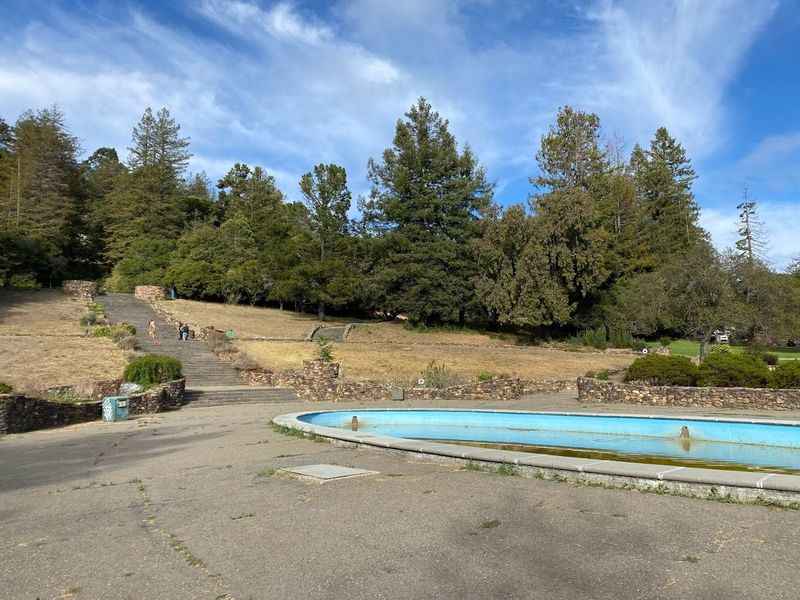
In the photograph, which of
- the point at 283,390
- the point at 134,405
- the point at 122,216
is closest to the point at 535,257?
the point at 283,390

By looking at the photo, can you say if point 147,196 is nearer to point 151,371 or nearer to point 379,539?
point 151,371

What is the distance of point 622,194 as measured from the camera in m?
55.3

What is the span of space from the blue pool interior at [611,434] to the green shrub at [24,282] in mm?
40184

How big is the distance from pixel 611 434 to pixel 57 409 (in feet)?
45.0

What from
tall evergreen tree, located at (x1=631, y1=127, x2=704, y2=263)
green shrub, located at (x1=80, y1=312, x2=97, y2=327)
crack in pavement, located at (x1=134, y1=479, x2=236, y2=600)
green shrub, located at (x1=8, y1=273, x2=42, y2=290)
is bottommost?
crack in pavement, located at (x1=134, y1=479, x2=236, y2=600)

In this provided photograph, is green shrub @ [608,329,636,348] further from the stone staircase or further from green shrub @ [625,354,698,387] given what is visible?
the stone staircase

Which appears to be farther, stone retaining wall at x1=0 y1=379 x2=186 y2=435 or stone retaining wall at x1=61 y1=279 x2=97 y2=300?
stone retaining wall at x1=61 y1=279 x2=97 y2=300

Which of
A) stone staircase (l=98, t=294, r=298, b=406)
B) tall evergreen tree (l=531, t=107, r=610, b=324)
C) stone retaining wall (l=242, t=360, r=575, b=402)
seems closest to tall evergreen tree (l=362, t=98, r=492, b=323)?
tall evergreen tree (l=531, t=107, r=610, b=324)

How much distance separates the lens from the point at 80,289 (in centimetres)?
4606

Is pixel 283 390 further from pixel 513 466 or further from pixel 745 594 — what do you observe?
pixel 745 594

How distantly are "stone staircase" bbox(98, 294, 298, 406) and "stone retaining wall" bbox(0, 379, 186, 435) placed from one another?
1853 mm

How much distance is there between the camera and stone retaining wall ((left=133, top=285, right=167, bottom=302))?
160 feet

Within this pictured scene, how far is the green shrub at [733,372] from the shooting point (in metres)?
18.5

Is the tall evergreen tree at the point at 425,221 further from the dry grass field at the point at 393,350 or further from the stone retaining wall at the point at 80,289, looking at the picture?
the stone retaining wall at the point at 80,289
